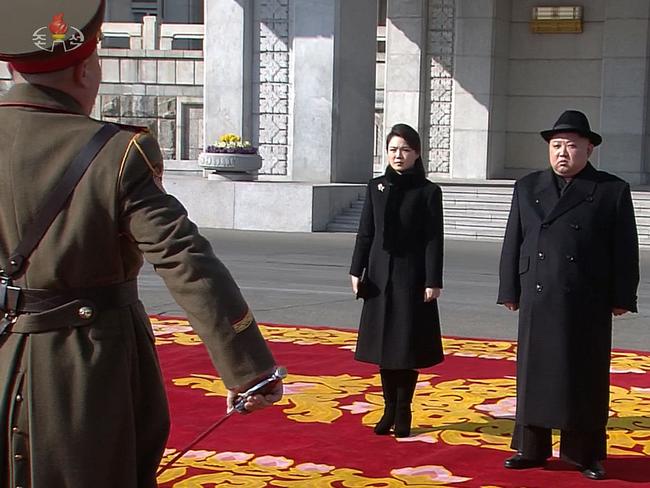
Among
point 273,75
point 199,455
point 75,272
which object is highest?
point 273,75

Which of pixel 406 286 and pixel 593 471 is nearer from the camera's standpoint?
pixel 593 471

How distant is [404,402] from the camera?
6.21 meters

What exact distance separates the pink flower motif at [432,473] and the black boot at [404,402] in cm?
59

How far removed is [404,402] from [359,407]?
25.7 inches

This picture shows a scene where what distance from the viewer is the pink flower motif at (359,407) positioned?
6.73m

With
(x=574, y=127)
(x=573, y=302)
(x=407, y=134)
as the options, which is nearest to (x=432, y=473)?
(x=573, y=302)

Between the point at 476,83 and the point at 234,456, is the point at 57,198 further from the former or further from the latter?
the point at 476,83

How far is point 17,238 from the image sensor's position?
2.92 m

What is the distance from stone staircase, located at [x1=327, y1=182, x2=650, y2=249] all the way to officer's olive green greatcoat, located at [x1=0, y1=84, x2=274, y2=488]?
49.1ft

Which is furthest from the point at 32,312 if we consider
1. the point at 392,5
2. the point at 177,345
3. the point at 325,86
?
the point at 392,5

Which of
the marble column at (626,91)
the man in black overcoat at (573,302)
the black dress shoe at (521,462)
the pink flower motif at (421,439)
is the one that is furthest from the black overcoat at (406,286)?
the marble column at (626,91)

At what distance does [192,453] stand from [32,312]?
3023 mm

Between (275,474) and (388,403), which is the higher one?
(388,403)

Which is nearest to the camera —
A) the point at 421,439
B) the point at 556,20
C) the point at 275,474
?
the point at 275,474
